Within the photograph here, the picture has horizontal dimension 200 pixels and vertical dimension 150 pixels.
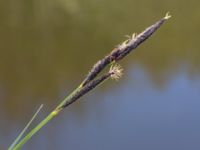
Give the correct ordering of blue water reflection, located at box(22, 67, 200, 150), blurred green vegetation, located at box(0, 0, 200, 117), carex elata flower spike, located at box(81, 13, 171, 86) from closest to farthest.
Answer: carex elata flower spike, located at box(81, 13, 171, 86)
blue water reflection, located at box(22, 67, 200, 150)
blurred green vegetation, located at box(0, 0, 200, 117)

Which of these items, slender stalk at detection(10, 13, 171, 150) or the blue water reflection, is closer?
slender stalk at detection(10, 13, 171, 150)

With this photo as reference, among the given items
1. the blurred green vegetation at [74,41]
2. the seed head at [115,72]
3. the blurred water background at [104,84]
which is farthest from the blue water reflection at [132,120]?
the seed head at [115,72]

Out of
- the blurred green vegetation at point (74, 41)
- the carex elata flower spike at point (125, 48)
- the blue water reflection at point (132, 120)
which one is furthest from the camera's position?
the blurred green vegetation at point (74, 41)

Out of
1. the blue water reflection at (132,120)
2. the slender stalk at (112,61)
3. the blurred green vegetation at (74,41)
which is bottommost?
the slender stalk at (112,61)

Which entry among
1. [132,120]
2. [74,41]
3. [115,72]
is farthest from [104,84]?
[115,72]

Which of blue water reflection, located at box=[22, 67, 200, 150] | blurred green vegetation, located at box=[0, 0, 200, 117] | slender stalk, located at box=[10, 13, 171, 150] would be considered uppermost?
blurred green vegetation, located at box=[0, 0, 200, 117]

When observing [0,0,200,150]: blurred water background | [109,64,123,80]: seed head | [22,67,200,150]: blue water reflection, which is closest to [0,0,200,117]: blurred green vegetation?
[0,0,200,150]: blurred water background

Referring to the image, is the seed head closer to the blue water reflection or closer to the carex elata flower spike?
the carex elata flower spike

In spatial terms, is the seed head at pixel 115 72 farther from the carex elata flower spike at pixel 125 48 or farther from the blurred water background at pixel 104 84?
the blurred water background at pixel 104 84

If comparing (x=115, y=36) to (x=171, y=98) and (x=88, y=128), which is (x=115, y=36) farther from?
(x=88, y=128)
